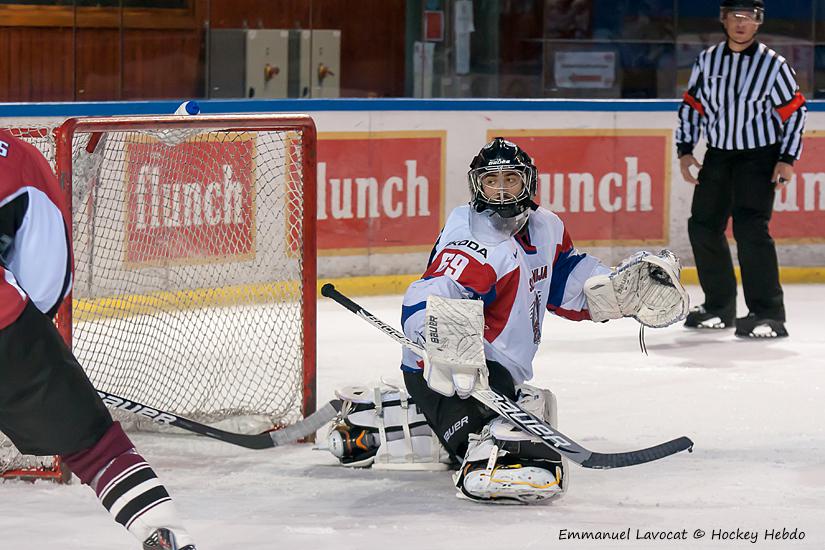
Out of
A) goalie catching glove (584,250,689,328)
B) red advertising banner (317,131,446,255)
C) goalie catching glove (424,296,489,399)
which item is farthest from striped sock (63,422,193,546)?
red advertising banner (317,131,446,255)

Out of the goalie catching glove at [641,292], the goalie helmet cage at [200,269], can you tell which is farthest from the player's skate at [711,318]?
the goalie catching glove at [641,292]

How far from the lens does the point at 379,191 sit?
674cm

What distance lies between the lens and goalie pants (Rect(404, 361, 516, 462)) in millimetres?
3533

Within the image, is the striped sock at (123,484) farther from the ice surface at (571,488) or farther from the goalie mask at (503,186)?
the goalie mask at (503,186)

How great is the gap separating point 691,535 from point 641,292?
0.79m

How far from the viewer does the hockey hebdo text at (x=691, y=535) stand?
3115 millimetres

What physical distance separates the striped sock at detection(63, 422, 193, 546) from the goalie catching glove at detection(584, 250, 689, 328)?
1483mm

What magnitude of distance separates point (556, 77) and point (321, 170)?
6.53ft

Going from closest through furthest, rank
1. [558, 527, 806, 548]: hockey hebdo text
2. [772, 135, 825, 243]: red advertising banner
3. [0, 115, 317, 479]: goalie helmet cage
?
1. [558, 527, 806, 548]: hockey hebdo text
2. [0, 115, 317, 479]: goalie helmet cage
3. [772, 135, 825, 243]: red advertising banner

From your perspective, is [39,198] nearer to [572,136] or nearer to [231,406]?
[231,406]

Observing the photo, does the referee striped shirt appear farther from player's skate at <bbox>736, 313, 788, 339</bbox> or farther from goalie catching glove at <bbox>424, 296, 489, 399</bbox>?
goalie catching glove at <bbox>424, 296, 489, 399</bbox>

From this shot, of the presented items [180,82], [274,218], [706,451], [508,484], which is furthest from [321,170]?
[508,484]

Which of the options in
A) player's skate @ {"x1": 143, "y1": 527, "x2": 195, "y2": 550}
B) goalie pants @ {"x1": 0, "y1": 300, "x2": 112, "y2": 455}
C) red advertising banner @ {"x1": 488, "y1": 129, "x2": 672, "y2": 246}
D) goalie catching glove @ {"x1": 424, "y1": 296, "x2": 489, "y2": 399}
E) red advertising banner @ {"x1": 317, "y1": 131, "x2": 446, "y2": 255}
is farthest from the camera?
red advertising banner @ {"x1": 488, "y1": 129, "x2": 672, "y2": 246}

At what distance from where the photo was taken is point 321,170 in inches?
259
